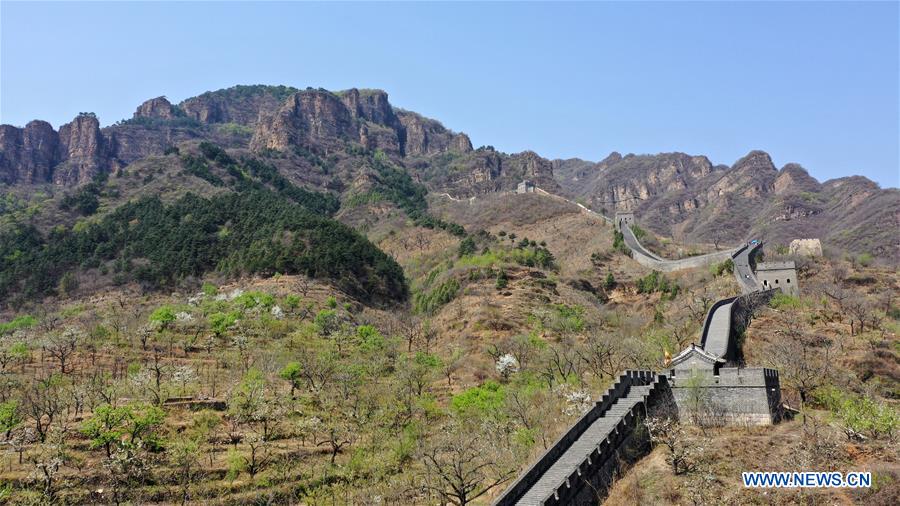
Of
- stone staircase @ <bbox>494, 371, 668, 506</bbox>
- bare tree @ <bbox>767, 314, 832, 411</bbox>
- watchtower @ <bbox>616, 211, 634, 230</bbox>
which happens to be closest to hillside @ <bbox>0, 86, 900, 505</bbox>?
bare tree @ <bbox>767, 314, 832, 411</bbox>

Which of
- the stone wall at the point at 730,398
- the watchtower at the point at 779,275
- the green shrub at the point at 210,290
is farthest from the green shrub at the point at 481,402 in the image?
the green shrub at the point at 210,290

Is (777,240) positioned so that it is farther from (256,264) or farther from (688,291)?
(256,264)

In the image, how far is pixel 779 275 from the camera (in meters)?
68.2

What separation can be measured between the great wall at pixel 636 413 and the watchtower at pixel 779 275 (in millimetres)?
24561

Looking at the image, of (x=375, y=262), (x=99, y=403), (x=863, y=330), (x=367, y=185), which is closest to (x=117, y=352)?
(x=99, y=403)

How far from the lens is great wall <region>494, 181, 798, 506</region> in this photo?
22.9 m

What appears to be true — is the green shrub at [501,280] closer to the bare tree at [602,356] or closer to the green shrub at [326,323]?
the green shrub at [326,323]

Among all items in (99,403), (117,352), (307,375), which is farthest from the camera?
(117,352)

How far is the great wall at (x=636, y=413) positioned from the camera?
75.2 feet

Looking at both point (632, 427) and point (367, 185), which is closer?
point (632, 427)

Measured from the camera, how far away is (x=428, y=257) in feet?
399

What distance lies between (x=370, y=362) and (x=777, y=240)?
476 ft

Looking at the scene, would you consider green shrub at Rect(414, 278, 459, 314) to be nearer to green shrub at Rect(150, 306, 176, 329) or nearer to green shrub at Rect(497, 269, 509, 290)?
green shrub at Rect(497, 269, 509, 290)

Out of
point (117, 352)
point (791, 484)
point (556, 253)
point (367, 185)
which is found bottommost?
point (791, 484)
